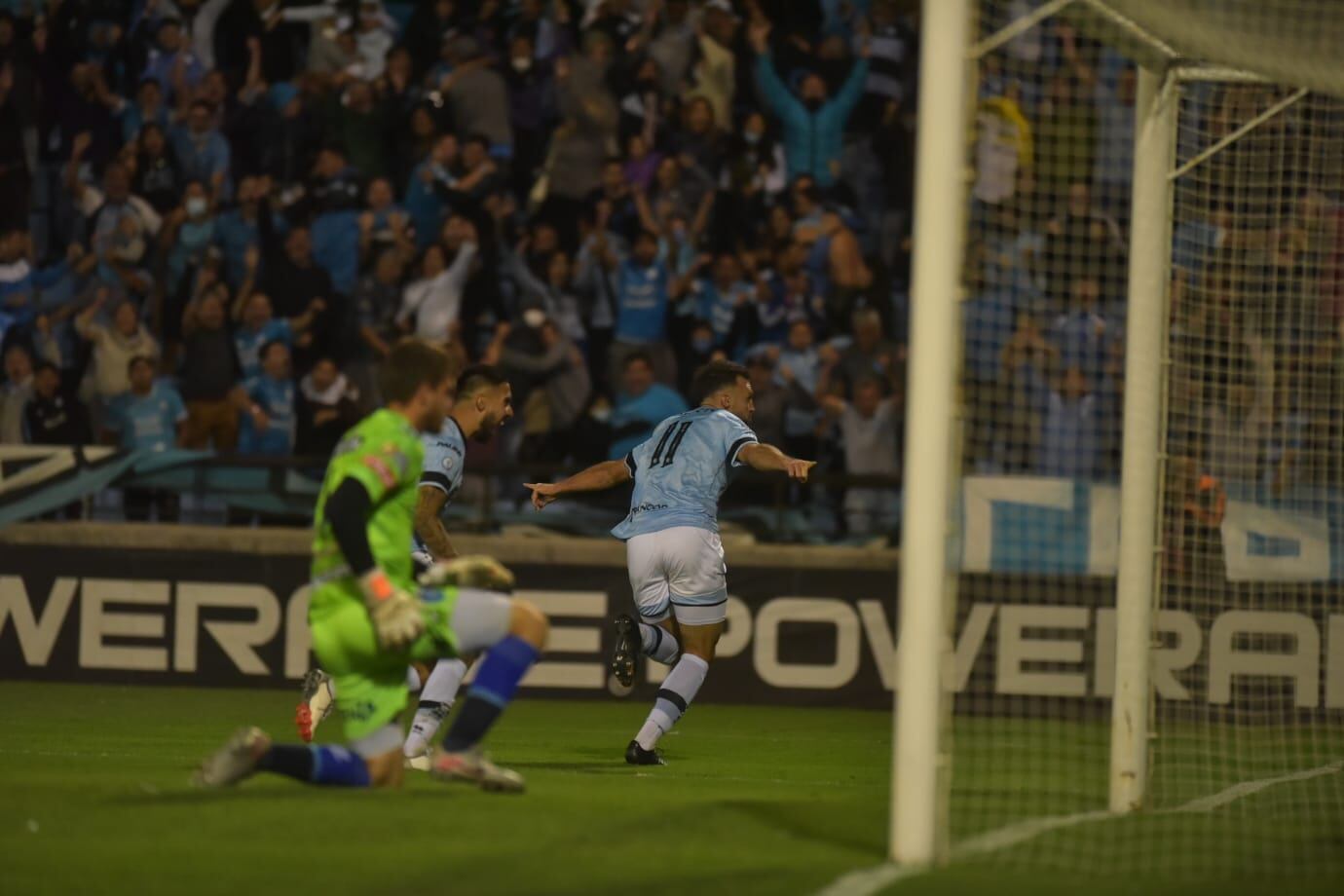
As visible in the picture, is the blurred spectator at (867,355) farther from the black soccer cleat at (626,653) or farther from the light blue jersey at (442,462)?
the light blue jersey at (442,462)

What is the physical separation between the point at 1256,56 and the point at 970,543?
20.8ft

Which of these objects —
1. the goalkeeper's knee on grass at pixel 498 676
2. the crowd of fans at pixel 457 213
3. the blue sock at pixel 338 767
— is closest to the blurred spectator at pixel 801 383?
the crowd of fans at pixel 457 213

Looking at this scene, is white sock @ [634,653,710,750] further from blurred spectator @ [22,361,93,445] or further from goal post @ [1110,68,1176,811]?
blurred spectator @ [22,361,93,445]

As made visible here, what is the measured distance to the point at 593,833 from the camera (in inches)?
289

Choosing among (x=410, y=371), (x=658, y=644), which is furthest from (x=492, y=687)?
(x=658, y=644)

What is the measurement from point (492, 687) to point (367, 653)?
0.49 meters

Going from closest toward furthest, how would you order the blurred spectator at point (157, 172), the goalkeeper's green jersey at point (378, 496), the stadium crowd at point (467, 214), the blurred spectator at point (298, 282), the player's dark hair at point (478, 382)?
the goalkeeper's green jersey at point (378, 496), the player's dark hair at point (478, 382), the stadium crowd at point (467, 214), the blurred spectator at point (298, 282), the blurred spectator at point (157, 172)

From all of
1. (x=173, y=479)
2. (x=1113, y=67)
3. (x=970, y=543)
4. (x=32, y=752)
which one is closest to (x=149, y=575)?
(x=173, y=479)

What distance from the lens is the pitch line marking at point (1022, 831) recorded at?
6484 millimetres

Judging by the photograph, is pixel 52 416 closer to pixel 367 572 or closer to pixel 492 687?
pixel 492 687

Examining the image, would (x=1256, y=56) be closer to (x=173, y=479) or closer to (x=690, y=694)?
(x=690, y=694)

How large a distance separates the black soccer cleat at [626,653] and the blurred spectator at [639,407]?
16.6ft

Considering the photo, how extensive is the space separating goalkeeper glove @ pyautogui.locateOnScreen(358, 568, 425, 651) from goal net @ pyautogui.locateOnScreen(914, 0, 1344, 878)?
6.29ft

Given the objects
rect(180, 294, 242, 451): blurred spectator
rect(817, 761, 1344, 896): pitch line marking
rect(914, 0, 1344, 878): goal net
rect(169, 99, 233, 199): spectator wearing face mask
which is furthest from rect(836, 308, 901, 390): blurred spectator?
rect(169, 99, 233, 199): spectator wearing face mask
